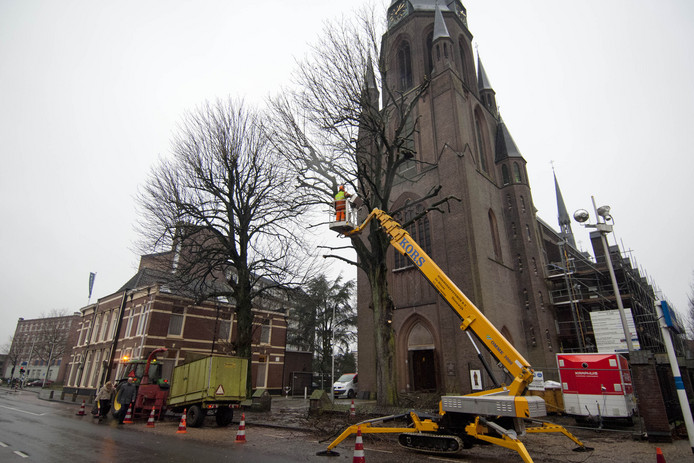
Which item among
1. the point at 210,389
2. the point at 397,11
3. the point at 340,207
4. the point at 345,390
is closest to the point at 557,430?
the point at 340,207

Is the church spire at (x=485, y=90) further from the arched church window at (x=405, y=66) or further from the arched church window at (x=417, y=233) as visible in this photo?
the arched church window at (x=417, y=233)

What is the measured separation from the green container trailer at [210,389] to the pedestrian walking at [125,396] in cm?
137

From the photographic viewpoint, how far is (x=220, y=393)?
12.6 metres

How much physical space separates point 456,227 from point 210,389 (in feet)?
50.5

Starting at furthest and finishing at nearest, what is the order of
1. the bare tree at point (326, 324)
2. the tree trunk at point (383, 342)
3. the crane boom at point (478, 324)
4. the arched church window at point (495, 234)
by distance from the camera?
1. the bare tree at point (326, 324)
2. the arched church window at point (495, 234)
3. the tree trunk at point (383, 342)
4. the crane boom at point (478, 324)

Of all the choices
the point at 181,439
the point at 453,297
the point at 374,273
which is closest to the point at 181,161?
the point at 374,273

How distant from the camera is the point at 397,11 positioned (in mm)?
31578

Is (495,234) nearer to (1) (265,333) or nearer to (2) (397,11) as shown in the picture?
(2) (397,11)

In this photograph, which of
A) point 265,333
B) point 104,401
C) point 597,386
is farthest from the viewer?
point 265,333

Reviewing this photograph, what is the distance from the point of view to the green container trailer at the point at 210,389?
12.4 m

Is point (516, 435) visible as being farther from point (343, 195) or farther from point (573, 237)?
point (573, 237)

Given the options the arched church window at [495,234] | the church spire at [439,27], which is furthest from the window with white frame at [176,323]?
the church spire at [439,27]

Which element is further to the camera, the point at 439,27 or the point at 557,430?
the point at 439,27

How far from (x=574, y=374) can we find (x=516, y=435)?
8590 millimetres
